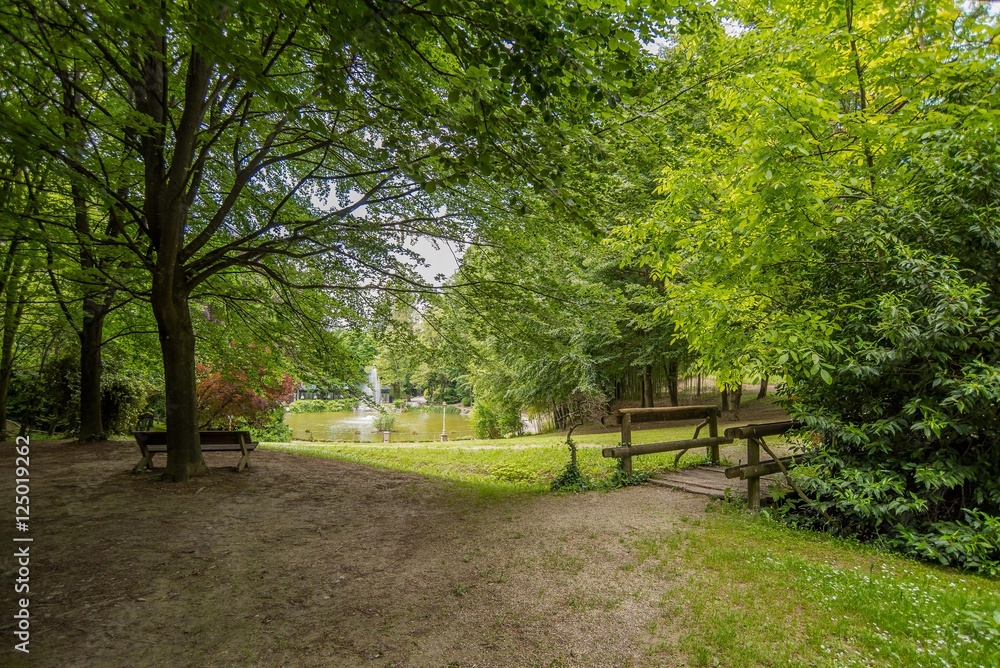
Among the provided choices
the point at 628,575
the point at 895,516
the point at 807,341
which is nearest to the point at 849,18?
the point at 807,341

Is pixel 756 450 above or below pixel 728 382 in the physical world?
below

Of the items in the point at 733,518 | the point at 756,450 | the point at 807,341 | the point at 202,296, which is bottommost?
the point at 733,518

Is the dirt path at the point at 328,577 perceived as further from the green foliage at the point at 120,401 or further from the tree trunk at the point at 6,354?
the green foliage at the point at 120,401

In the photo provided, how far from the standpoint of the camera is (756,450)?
6555 millimetres

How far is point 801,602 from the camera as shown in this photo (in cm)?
368

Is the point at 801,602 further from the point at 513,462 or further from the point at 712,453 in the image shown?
the point at 513,462

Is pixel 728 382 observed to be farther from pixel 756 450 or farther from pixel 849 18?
pixel 849 18

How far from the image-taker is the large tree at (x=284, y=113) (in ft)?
9.43

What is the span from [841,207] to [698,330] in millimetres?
2355

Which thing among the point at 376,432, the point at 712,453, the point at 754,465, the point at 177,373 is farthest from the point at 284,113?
the point at 376,432

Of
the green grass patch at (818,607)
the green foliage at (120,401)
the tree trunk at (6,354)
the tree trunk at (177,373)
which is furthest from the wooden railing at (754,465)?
the green foliage at (120,401)

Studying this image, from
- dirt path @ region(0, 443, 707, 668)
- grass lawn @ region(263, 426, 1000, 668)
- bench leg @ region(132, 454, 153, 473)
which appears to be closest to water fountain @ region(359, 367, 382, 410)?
dirt path @ region(0, 443, 707, 668)

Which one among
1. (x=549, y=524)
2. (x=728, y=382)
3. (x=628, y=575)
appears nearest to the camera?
(x=628, y=575)

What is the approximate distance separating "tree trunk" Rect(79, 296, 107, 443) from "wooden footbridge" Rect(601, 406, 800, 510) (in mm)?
10659
